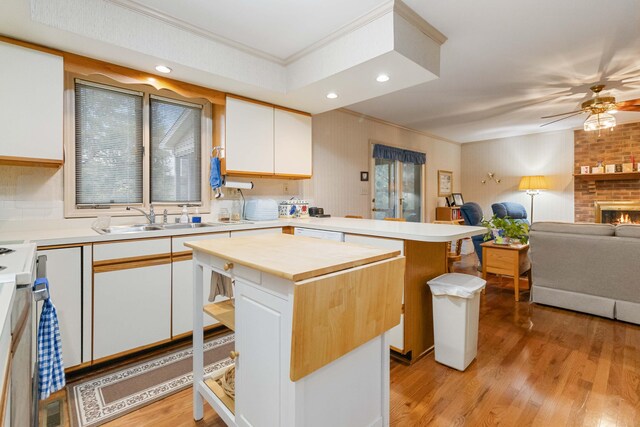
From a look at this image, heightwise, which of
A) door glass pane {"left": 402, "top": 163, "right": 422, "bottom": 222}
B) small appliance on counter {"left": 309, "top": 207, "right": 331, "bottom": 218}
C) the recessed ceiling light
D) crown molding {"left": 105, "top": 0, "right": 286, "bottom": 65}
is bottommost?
small appliance on counter {"left": 309, "top": 207, "right": 331, "bottom": 218}

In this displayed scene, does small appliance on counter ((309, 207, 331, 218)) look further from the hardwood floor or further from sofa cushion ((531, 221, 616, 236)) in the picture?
sofa cushion ((531, 221, 616, 236))

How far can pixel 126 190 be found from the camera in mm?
2883

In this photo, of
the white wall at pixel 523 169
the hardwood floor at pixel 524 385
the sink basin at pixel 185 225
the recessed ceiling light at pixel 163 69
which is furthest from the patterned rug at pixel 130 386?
the white wall at pixel 523 169

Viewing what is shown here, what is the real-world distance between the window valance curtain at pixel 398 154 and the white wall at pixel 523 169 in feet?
6.30

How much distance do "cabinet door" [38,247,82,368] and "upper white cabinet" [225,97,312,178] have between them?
4.92ft

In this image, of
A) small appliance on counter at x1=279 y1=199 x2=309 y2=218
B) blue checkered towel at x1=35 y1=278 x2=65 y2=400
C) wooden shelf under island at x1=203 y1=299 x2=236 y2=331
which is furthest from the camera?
small appliance on counter at x1=279 y1=199 x2=309 y2=218

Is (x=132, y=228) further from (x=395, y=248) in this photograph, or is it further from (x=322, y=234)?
(x=395, y=248)

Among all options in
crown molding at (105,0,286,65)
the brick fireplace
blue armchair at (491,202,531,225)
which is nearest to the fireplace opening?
the brick fireplace

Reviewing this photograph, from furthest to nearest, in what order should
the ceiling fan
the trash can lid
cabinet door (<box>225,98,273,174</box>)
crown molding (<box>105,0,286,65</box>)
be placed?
the ceiling fan → cabinet door (<box>225,98,273,174</box>) → crown molding (<box>105,0,286,65</box>) → the trash can lid

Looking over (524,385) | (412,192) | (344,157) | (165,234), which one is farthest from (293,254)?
(412,192)

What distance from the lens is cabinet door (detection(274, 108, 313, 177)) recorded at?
3.57 metres

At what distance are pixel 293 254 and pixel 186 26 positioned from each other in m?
2.20

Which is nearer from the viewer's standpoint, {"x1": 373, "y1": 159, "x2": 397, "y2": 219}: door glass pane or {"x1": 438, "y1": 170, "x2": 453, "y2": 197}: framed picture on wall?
{"x1": 373, "y1": 159, "x2": 397, "y2": 219}: door glass pane

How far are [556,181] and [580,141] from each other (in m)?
0.84
